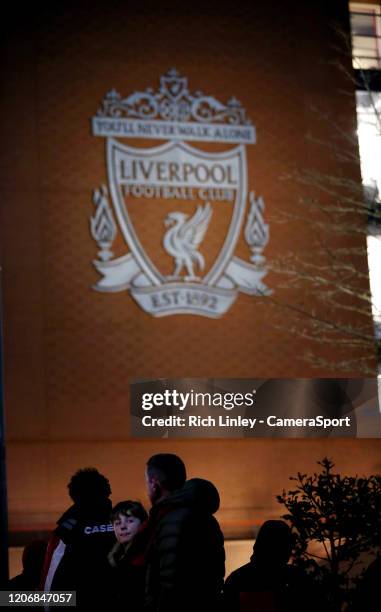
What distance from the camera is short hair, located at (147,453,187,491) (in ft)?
15.3

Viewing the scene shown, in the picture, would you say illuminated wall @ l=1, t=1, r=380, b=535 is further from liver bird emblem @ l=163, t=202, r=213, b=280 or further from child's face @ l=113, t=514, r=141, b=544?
child's face @ l=113, t=514, r=141, b=544

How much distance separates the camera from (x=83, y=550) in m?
5.30

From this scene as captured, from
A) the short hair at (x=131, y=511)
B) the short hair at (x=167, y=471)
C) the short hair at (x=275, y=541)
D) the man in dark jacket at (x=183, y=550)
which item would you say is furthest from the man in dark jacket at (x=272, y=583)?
the short hair at (x=167, y=471)

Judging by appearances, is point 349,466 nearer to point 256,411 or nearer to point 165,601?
point 256,411

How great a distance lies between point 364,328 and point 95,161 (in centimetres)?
410

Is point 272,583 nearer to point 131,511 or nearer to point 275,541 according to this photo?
point 275,541

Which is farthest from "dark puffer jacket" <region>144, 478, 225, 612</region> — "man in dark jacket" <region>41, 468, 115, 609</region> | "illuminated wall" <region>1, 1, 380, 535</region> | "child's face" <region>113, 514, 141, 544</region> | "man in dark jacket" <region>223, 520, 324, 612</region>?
"illuminated wall" <region>1, 1, 380, 535</region>

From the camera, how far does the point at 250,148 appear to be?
44.0 ft

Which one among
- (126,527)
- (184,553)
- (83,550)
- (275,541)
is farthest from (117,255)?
(184,553)

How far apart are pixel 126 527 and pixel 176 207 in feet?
27.7

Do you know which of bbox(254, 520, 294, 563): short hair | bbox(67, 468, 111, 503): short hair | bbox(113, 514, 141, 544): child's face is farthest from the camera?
bbox(67, 468, 111, 503): short hair

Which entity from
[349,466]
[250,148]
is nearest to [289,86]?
[250,148]

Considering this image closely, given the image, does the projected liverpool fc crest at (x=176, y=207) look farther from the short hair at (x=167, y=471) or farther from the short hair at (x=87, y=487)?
the short hair at (x=167, y=471)

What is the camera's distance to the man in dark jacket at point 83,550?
5262mm
